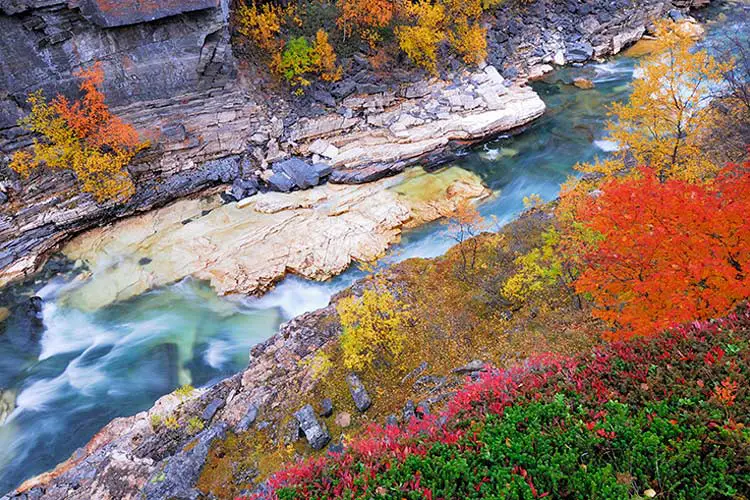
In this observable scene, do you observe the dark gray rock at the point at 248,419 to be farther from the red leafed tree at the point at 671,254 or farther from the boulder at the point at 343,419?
the red leafed tree at the point at 671,254

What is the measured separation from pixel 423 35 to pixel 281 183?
1428 cm

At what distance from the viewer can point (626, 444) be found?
20.9ft

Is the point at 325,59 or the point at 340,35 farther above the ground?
the point at 340,35

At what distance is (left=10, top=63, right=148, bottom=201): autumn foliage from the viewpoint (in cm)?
2317

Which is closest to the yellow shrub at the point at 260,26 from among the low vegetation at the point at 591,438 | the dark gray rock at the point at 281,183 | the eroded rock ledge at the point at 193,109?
the eroded rock ledge at the point at 193,109

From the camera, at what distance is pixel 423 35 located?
30.2m

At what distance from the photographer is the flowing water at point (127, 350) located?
53.7 feet

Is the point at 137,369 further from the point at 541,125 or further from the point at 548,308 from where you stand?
the point at 541,125

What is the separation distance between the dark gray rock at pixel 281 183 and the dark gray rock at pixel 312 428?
15589mm

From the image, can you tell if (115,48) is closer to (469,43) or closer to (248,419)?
(248,419)

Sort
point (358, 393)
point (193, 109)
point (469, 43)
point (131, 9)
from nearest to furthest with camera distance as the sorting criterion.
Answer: point (358, 393) < point (131, 9) < point (193, 109) < point (469, 43)

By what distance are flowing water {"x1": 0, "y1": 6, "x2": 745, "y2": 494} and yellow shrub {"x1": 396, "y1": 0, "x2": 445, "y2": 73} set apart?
1227cm

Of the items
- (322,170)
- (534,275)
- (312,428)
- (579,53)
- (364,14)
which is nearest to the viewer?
(312,428)

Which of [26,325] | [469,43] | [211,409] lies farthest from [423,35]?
[26,325]
